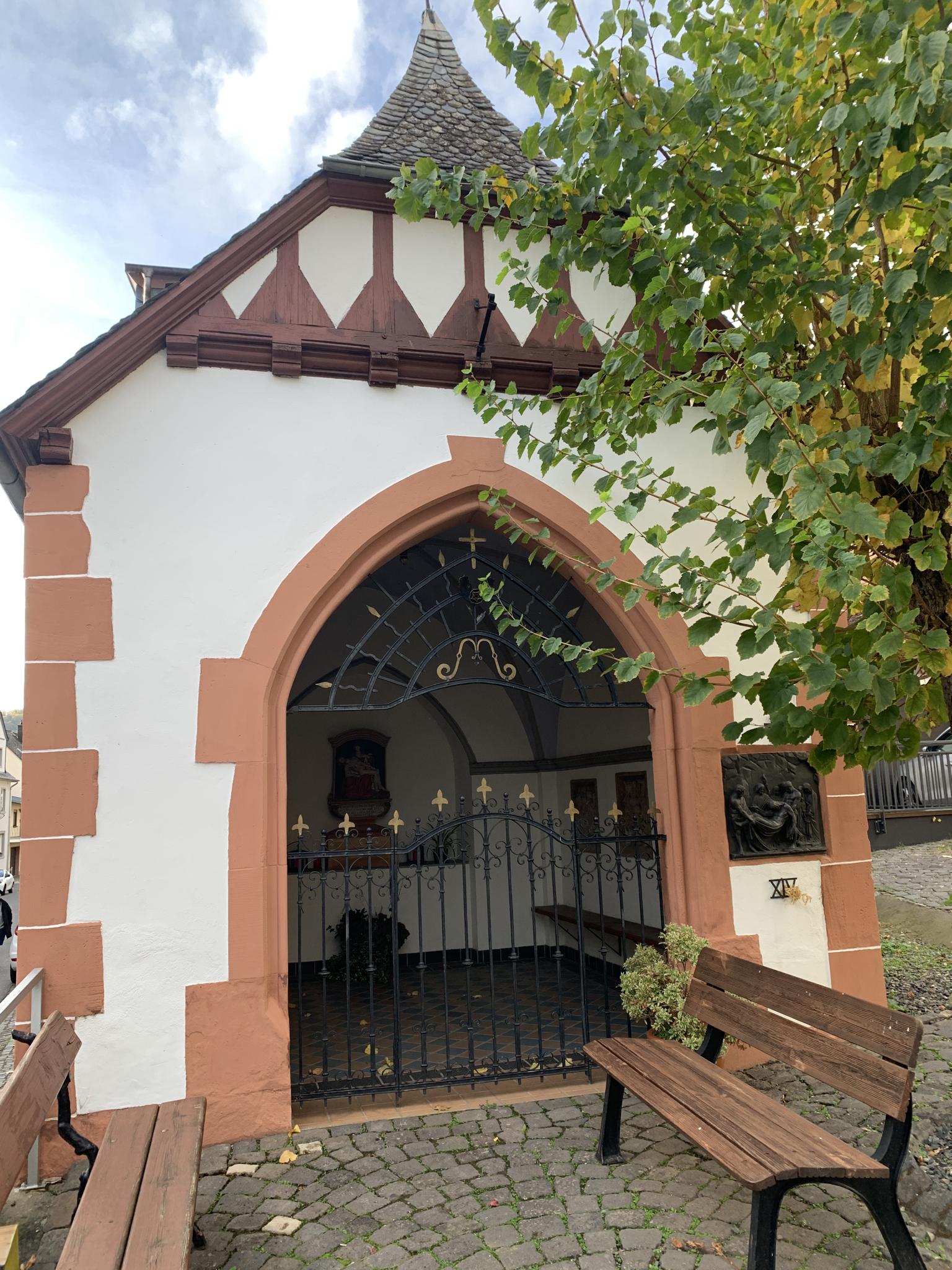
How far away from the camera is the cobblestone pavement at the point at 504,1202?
322 centimetres

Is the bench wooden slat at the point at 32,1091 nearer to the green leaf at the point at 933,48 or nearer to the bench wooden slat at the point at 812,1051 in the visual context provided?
the bench wooden slat at the point at 812,1051

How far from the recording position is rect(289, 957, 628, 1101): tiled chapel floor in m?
5.16

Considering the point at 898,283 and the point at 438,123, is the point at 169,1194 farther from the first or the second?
the point at 438,123

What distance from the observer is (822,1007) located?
3418mm

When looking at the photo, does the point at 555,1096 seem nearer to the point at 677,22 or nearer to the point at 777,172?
the point at 777,172

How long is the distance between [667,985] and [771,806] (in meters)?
1.28

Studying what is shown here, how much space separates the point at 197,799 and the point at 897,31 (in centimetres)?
419

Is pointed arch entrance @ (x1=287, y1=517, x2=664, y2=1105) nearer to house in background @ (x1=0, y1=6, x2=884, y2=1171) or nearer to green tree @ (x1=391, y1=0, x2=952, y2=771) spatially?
house in background @ (x1=0, y1=6, x2=884, y2=1171)

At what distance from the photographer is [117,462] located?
484cm

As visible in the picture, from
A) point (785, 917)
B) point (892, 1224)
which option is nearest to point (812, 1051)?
point (892, 1224)

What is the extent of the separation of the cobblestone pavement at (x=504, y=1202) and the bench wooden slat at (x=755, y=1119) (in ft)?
1.45

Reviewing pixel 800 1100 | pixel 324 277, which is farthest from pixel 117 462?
pixel 800 1100

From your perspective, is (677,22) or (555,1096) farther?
(555,1096)

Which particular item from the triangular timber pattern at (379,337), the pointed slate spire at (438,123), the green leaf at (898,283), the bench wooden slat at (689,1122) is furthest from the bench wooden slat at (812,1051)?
the pointed slate spire at (438,123)
